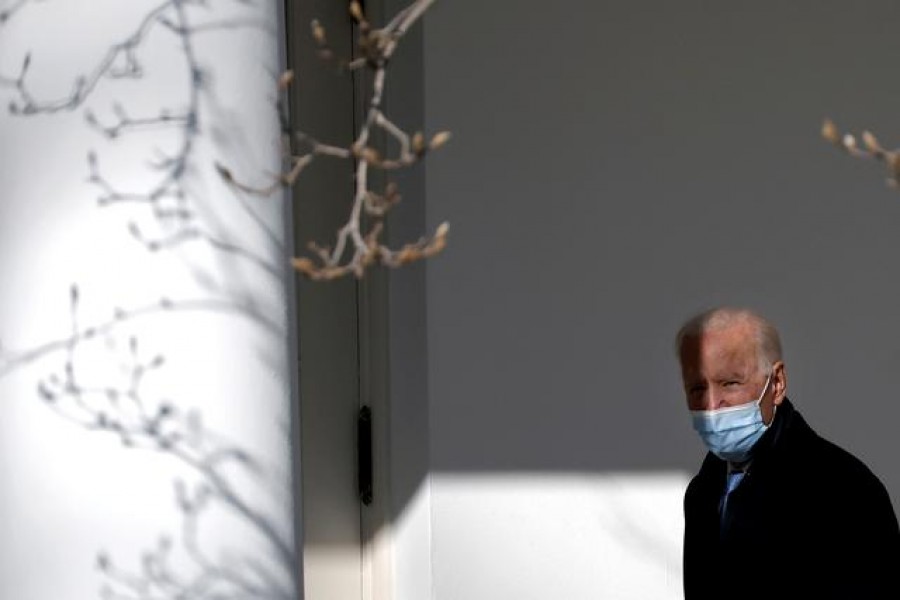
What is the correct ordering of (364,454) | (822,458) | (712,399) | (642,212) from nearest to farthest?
(822,458) < (712,399) < (642,212) < (364,454)

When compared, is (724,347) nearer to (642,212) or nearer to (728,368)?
(728,368)

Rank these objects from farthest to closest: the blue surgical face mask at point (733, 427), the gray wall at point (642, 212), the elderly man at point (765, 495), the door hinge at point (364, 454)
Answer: the door hinge at point (364, 454), the gray wall at point (642, 212), the blue surgical face mask at point (733, 427), the elderly man at point (765, 495)

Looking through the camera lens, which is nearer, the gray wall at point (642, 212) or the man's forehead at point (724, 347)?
the man's forehead at point (724, 347)

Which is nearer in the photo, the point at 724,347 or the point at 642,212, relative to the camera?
the point at 724,347

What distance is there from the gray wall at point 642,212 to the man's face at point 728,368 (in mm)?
1358

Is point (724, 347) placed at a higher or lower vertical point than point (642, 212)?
lower

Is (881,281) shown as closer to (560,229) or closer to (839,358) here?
(839,358)

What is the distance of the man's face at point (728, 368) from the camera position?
4203mm

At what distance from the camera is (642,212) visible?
221 inches

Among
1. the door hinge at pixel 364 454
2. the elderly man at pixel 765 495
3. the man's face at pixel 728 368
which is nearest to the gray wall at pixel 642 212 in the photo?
the door hinge at pixel 364 454

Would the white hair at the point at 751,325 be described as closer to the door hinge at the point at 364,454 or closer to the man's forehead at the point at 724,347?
the man's forehead at the point at 724,347

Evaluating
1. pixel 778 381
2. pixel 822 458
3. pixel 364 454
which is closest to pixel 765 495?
pixel 822 458

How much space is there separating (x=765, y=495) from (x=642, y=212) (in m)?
1.61

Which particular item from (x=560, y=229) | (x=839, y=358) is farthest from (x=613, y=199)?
(x=839, y=358)
